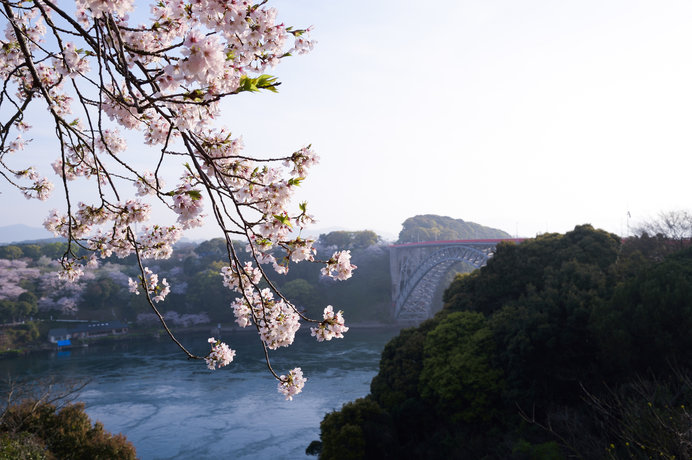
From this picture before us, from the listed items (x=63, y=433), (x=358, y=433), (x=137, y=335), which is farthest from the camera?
(x=137, y=335)

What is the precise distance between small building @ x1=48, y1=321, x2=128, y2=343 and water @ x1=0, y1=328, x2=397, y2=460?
8.84 feet

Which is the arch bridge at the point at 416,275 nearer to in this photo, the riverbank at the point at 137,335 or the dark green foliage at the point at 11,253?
the riverbank at the point at 137,335

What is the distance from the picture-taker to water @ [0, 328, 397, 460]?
20328mm

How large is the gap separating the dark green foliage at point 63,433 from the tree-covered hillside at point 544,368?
17.9 ft

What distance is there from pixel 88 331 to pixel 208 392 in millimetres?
21539

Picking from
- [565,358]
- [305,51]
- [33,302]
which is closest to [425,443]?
[565,358]

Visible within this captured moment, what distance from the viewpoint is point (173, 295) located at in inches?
2110

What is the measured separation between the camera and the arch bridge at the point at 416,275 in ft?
148

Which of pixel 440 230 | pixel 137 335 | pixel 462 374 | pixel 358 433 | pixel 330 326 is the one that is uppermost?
pixel 440 230

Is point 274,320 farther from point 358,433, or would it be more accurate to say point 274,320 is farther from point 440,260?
point 440,260

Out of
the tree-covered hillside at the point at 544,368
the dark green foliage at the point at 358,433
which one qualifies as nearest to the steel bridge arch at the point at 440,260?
the tree-covered hillside at the point at 544,368

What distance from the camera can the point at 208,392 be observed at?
2777 cm

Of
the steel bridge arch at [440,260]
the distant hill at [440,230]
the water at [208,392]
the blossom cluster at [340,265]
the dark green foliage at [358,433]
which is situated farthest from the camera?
the distant hill at [440,230]

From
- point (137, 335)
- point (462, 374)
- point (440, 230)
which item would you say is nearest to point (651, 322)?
point (462, 374)
